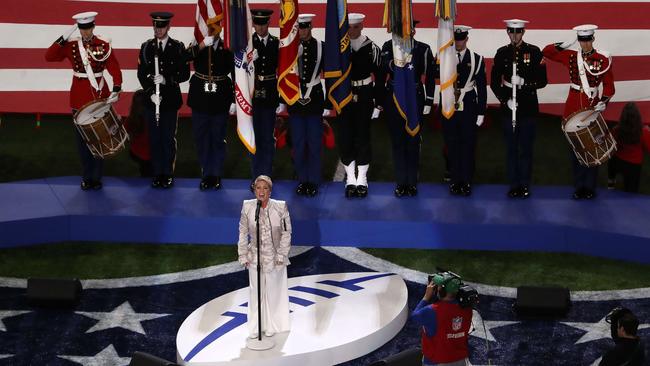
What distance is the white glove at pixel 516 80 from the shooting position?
12883 millimetres

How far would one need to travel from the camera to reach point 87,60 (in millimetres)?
13211

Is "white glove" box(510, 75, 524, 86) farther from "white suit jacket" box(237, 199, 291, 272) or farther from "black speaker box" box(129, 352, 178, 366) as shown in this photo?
"black speaker box" box(129, 352, 178, 366)

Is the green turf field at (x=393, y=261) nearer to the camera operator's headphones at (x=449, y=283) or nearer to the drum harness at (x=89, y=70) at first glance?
the drum harness at (x=89, y=70)

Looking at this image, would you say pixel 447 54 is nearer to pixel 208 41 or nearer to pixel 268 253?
pixel 208 41

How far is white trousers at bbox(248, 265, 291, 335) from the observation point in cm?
1082

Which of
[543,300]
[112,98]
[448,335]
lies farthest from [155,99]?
[448,335]

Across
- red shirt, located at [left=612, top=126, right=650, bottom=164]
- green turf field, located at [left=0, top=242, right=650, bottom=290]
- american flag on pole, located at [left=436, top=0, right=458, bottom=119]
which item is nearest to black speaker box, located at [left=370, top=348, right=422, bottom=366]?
green turf field, located at [left=0, top=242, right=650, bottom=290]

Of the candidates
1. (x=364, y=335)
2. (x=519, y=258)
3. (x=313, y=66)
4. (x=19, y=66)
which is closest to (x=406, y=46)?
(x=313, y=66)

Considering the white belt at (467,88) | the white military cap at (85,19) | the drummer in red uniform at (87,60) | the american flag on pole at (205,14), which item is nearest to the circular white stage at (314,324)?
the white belt at (467,88)

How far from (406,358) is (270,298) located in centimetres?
139

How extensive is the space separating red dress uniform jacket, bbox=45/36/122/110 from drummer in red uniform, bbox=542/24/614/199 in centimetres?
422

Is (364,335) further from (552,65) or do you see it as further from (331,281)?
(552,65)

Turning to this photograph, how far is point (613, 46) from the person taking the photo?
1523 centimetres

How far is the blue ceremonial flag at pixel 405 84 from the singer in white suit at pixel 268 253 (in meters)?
2.59
